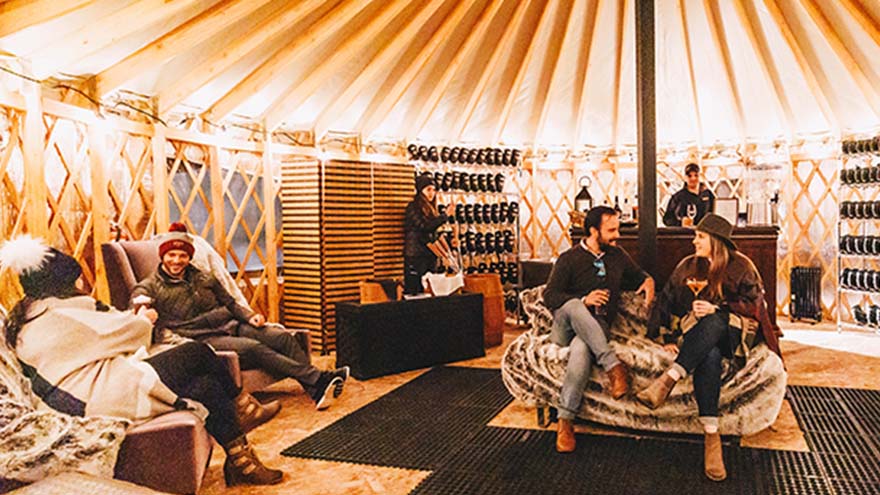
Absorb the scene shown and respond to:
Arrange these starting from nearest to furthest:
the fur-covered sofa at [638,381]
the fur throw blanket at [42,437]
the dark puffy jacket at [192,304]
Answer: the fur throw blanket at [42,437] < the fur-covered sofa at [638,381] < the dark puffy jacket at [192,304]

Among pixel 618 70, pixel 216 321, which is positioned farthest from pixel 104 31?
pixel 618 70

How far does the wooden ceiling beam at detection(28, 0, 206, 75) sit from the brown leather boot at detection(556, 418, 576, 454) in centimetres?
245

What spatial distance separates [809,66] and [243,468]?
187 inches

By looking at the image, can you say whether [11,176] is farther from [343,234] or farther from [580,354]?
[580,354]

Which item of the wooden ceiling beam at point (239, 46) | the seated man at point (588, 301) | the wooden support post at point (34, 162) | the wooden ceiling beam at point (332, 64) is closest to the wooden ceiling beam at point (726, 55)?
the wooden ceiling beam at point (332, 64)

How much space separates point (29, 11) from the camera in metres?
2.74

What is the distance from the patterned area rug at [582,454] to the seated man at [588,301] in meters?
0.22

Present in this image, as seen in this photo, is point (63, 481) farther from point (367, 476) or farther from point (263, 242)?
point (263, 242)

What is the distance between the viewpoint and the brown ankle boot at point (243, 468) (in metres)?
2.46

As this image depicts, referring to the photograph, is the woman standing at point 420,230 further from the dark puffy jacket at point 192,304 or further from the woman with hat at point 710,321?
the woman with hat at point 710,321

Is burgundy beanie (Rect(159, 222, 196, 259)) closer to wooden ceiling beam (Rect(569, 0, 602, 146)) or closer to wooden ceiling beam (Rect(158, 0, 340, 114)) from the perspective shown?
wooden ceiling beam (Rect(158, 0, 340, 114))

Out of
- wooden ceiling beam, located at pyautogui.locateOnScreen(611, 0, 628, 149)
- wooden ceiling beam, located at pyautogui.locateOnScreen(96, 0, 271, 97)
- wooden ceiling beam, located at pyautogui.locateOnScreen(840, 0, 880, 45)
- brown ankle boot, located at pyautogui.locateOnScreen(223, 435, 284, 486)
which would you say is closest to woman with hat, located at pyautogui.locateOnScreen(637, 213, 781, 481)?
brown ankle boot, located at pyautogui.locateOnScreen(223, 435, 284, 486)

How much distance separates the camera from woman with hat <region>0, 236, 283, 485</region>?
196cm

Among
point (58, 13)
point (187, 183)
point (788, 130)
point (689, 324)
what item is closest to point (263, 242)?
point (187, 183)
